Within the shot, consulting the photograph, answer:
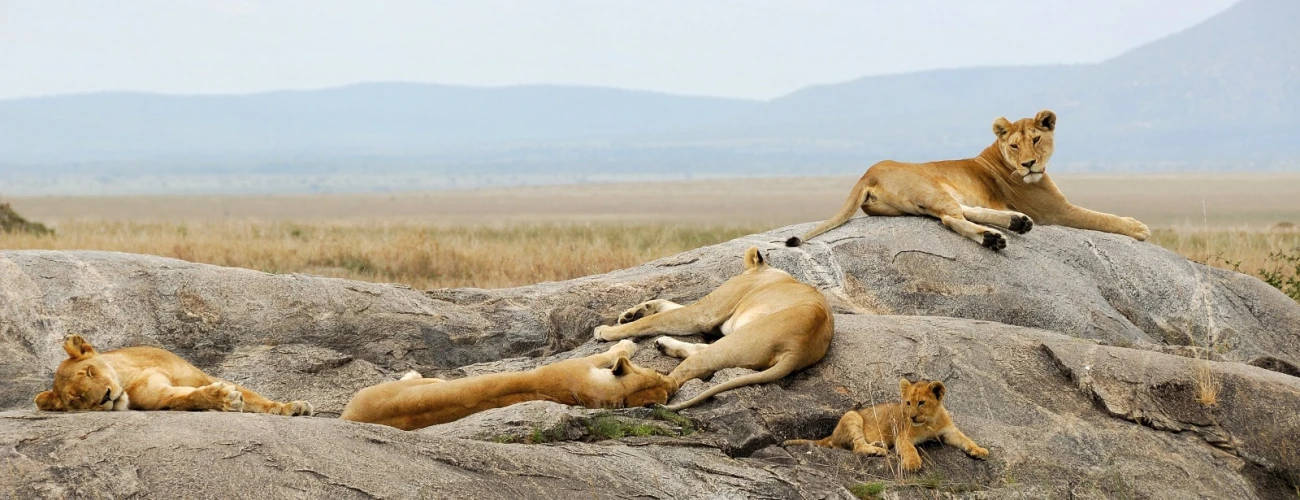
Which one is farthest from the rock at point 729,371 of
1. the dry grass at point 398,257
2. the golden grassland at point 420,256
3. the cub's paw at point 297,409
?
the dry grass at point 398,257

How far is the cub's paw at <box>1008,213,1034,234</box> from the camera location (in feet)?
36.0

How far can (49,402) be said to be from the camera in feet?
22.1

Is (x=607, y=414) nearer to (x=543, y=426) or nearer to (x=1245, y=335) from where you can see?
(x=543, y=426)

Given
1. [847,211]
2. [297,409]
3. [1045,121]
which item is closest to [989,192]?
[1045,121]

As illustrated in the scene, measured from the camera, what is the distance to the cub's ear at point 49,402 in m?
6.74

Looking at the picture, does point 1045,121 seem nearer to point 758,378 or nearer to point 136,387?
point 758,378

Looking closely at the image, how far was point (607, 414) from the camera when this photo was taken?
23.7 ft

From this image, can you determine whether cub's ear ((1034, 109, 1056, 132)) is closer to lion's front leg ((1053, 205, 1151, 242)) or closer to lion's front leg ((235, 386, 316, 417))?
lion's front leg ((1053, 205, 1151, 242))

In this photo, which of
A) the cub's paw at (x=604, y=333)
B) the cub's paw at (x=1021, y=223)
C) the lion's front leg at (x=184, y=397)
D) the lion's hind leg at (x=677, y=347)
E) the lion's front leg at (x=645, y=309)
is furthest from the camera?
the cub's paw at (x=1021, y=223)

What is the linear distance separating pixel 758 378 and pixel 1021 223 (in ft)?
12.9

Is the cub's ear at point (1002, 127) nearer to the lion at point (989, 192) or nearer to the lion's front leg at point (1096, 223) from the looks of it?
the lion at point (989, 192)

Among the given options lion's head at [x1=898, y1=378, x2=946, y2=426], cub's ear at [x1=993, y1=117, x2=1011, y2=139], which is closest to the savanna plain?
cub's ear at [x1=993, y1=117, x2=1011, y2=139]

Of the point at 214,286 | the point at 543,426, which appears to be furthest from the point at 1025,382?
the point at 214,286

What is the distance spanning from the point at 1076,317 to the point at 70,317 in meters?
7.32
